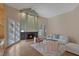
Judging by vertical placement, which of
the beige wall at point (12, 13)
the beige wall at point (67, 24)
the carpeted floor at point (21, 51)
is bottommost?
the carpeted floor at point (21, 51)

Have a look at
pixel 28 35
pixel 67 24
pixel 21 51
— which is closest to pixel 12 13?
pixel 28 35

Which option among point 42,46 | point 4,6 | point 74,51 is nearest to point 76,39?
point 74,51

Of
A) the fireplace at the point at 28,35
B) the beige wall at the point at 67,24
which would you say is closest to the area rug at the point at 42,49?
the fireplace at the point at 28,35

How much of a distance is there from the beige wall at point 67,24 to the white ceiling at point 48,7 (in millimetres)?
88

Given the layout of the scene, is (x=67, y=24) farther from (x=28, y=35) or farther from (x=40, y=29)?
(x=28, y=35)

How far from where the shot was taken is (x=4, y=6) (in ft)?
8.34

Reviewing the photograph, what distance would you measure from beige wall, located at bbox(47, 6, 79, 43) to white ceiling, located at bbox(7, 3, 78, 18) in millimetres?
88

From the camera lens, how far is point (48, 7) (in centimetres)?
261

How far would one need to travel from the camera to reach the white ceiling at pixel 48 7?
254cm

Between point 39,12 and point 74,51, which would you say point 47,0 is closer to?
point 39,12

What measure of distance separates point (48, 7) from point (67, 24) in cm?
54

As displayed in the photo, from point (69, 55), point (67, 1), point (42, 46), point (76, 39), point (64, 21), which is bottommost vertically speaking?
point (69, 55)

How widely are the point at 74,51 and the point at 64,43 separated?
254 mm

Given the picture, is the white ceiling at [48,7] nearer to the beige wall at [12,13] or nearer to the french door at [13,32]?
the beige wall at [12,13]
